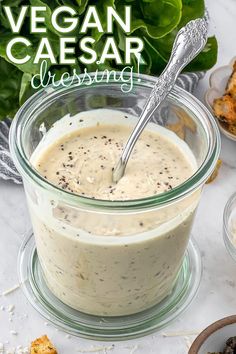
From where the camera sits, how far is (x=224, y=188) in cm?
179

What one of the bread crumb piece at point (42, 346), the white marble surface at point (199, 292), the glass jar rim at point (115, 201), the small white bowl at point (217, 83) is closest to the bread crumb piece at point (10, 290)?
the white marble surface at point (199, 292)

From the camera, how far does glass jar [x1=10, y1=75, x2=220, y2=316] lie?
1.30 m

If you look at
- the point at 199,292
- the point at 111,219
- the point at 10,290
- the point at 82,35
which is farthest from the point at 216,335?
the point at 82,35

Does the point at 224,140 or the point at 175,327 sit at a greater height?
the point at 224,140

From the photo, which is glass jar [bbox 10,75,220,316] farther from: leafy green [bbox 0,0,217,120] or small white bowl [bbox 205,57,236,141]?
small white bowl [bbox 205,57,236,141]

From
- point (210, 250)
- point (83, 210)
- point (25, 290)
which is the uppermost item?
point (83, 210)

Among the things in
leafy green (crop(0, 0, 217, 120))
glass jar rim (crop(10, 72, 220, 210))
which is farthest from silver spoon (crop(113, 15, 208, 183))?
leafy green (crop(0, 0, 217, 120))

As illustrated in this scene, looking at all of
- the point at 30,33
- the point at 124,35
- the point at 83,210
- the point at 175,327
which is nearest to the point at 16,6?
the point at 30,33

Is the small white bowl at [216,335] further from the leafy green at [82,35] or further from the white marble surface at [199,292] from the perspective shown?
the leafy green at [82,35]

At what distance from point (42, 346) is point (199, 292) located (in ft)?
1.15

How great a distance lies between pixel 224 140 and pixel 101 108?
0.47 meters

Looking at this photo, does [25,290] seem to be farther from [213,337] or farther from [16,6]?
[16,6]

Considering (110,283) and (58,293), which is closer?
(110,283)

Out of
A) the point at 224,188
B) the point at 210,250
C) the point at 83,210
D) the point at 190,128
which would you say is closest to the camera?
the point at 83,210
